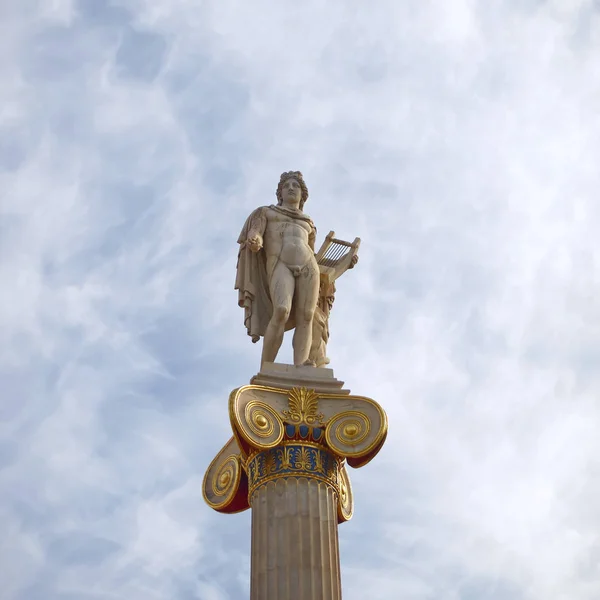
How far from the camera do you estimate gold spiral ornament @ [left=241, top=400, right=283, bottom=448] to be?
780 inches

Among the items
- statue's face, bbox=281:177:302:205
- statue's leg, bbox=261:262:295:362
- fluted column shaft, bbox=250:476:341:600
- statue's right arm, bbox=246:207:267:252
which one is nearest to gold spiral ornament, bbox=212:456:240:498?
fluted column shaft, bbox=250:476:341:600

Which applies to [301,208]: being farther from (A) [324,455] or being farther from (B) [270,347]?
(A) [324,455]

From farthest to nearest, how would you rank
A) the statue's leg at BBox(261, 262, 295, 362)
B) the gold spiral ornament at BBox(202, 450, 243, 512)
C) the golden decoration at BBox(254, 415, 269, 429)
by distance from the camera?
the statue's leg at BBox(261, 262, 295, 362)
the gold spiral ornament at BBox(202, 450, 243, 512)
the golden decoration at BBox(254, 415, 269, 429)

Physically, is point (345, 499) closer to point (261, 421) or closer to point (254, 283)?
point (261, 421)

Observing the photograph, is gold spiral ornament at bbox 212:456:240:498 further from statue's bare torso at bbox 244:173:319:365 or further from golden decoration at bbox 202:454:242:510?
statue's bare torso at bbox 244:173:319:365

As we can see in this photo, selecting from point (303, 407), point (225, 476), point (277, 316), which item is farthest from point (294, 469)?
point (277, 316)

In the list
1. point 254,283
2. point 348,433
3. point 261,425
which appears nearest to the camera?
point 261,425

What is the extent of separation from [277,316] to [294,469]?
3637mm

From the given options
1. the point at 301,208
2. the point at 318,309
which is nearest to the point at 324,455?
the point at 318,309

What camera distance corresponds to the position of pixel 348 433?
803 inches

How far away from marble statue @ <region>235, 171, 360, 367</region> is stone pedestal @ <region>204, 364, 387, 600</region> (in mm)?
1231

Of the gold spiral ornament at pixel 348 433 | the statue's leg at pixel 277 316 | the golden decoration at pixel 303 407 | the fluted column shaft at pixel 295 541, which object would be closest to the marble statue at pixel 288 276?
the statue's leg at pixel 277 316

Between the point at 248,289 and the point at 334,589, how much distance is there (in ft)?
23.1

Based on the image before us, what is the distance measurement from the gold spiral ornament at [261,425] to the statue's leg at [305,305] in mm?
2116
